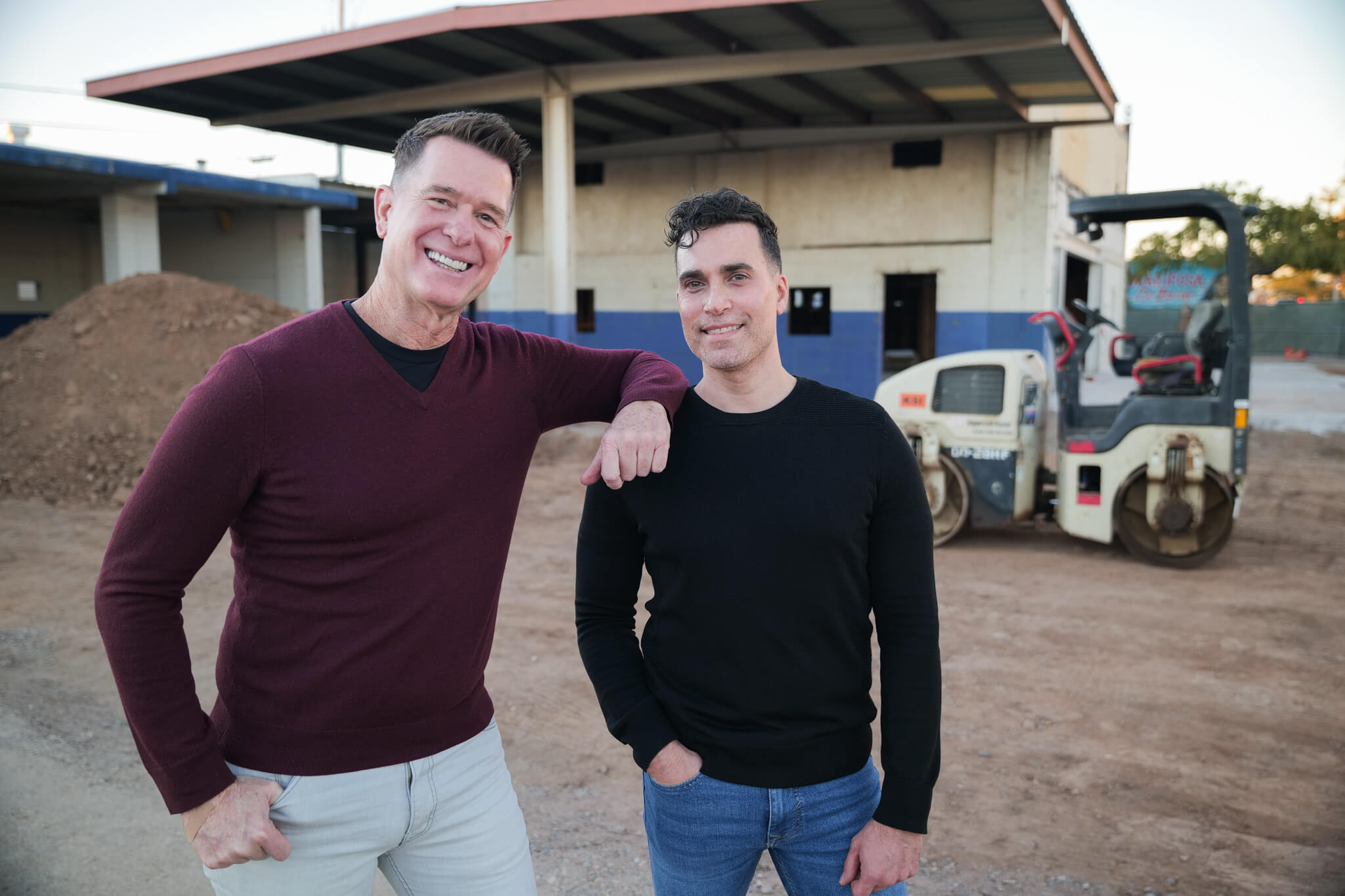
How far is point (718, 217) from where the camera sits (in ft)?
7.20

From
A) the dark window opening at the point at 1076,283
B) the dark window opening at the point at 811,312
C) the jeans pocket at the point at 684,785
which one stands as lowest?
the jeans pocket at the point at 684,785

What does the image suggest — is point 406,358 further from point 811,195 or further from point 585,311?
point 585,311

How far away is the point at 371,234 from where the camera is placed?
29.1 m

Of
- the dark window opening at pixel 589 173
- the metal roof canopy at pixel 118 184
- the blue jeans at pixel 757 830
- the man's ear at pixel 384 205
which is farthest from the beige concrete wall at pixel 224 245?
the blue jeans at pixel 757 830

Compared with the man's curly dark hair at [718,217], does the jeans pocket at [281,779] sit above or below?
below

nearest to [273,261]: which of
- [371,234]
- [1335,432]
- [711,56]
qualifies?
[371,234]

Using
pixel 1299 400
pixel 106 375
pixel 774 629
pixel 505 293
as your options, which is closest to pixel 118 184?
pixel 106 375

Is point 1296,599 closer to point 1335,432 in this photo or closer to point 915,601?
point 915,601

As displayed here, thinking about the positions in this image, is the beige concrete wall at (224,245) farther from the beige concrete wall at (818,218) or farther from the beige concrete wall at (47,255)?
the beige concrete wall at (818,218)

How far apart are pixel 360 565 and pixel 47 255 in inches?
959

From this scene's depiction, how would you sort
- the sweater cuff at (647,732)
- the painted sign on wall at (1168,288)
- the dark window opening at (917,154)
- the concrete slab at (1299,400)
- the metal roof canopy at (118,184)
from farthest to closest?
the painted sign on wall at (1168,288) → the dark window opening at (917,154) → the concrete slab at (1299,400) → the metal roof canopy at (118,184) → the sweater cuff at (647,732)

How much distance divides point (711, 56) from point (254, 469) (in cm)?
1354

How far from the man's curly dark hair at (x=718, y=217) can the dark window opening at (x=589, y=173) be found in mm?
18524

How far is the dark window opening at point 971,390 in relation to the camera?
859 cm
